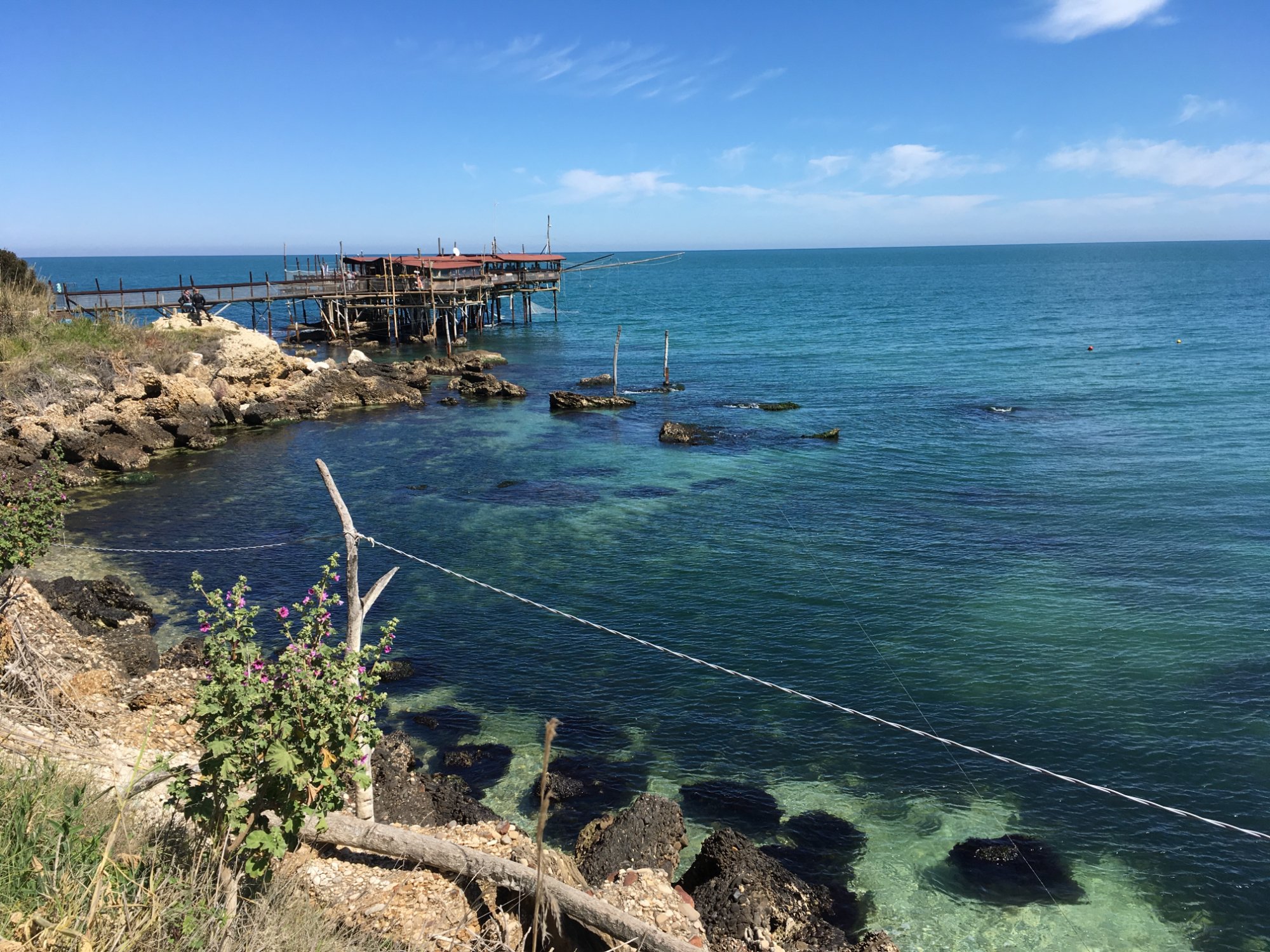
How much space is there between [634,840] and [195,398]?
106 feet

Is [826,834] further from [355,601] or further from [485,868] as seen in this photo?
[355,601]

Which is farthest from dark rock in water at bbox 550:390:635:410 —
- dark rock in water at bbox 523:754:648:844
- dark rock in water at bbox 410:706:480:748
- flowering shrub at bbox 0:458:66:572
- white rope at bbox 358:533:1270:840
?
dark rock in water at bbox 523:754:648:844

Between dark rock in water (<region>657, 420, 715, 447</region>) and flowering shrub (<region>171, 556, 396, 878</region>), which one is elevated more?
flowering shrub (<region>171, 556, 396, 878</region>)

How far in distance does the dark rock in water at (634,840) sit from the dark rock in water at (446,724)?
379cm

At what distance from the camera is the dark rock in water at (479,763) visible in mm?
14156

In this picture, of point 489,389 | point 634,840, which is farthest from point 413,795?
point 489,389

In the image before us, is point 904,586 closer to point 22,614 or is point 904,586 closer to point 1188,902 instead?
point 1188,902

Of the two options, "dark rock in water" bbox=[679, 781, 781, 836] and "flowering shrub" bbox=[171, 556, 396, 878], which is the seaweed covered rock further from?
"flowering shrub" bbox=[171, 556, 396, 878]

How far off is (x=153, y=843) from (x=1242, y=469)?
34.3m

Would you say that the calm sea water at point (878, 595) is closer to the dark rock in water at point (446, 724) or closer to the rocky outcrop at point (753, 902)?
the dark rock in water at point (446, 724)

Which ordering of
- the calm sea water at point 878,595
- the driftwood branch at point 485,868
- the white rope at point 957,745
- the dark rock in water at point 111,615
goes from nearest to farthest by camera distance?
the driftwood branch at point 485,868, the white rope at point 957,745, the calm sea water at point 878,595, the dark rock in water at point 111,615

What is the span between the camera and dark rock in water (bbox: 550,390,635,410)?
145 ft

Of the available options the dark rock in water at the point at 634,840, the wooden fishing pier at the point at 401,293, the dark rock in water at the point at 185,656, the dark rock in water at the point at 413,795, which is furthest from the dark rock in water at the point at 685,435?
the wooden fishing pier at the point at 401,293

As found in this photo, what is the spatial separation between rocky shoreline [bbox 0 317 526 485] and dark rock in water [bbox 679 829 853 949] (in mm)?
20581
